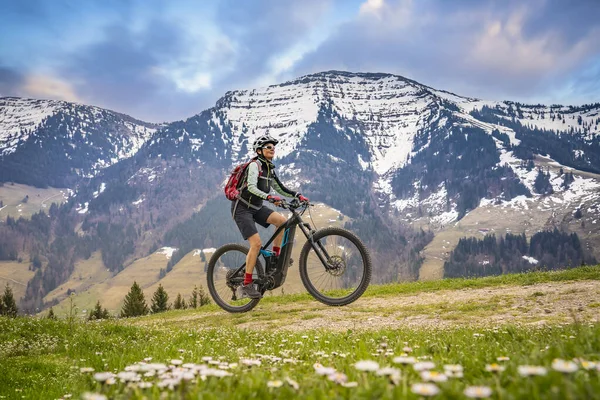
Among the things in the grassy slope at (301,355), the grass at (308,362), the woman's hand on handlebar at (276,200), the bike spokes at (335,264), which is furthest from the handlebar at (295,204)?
the grass at (308,362)

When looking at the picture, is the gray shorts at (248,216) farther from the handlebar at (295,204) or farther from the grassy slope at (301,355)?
the grassy slope at (301,355)

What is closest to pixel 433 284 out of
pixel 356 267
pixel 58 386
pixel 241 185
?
pixel 356 267

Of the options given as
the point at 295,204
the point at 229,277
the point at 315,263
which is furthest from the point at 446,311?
the point at 229,277

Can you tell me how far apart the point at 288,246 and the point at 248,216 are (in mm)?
1413

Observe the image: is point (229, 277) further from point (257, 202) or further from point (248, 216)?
point (257, 202)

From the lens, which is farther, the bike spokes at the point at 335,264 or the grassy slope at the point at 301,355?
the bike spokes at the point at 335,264

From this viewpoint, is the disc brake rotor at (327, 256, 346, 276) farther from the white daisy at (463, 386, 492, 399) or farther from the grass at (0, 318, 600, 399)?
the white daisy at (463, 386, 492, 399)

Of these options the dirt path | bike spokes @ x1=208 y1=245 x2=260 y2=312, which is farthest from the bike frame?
the dirt path

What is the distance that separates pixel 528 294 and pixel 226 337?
911 centimetres

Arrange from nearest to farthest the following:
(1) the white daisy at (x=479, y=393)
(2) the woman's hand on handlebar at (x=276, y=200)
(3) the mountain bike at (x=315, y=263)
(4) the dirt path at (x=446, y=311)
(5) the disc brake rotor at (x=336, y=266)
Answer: (1) the white daisy at (x=479, y=393) < (4) the dirt path at (x=446, y=311) < (2) the woman's hand on handlebar at (x=276, y=200) < (5) the disc brake rotor at (x=336, y=266) < (3) the mountain bike at (x=315, y=263)

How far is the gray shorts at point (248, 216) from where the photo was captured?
11.5m

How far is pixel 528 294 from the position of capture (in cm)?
1193

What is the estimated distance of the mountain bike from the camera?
35.4 feet

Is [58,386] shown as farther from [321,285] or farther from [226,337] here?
[321,285]
